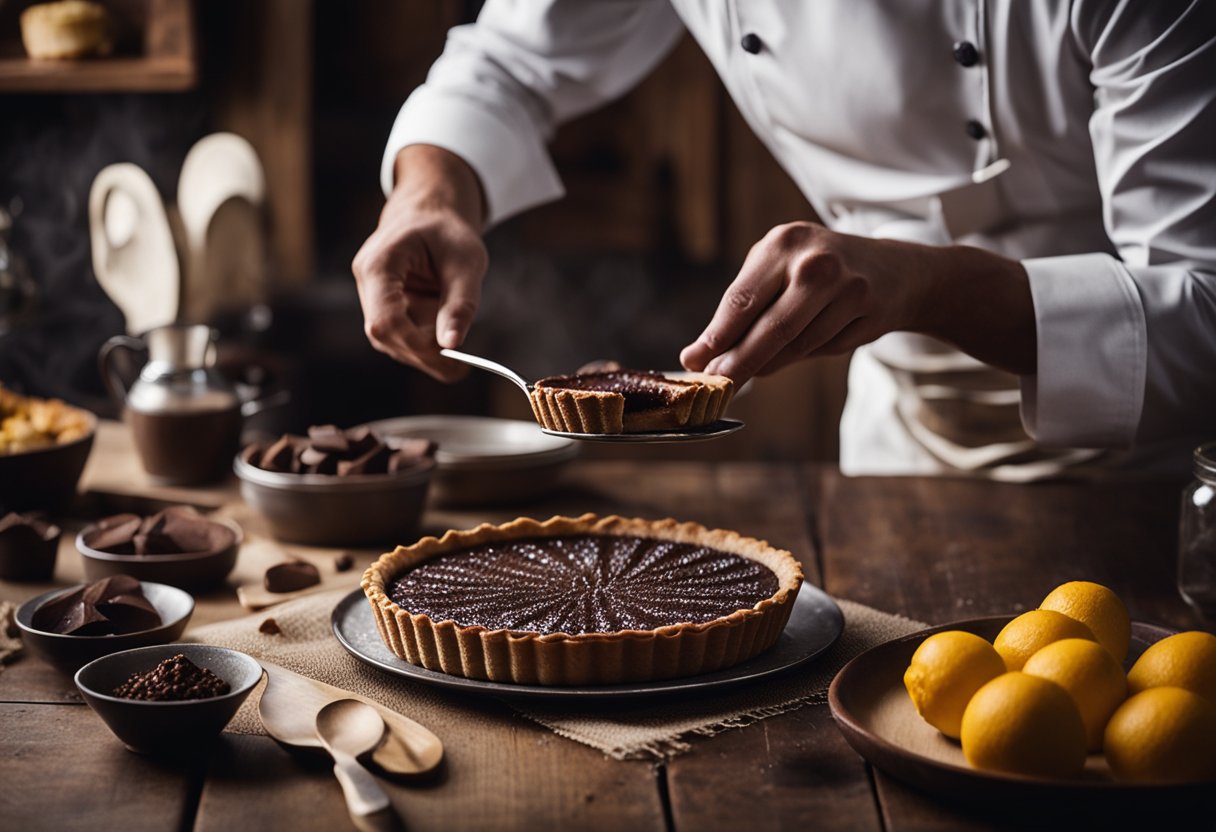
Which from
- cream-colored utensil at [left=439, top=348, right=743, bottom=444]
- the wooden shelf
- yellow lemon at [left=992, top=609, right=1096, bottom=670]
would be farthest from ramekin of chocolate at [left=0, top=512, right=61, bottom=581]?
the wooden shelf

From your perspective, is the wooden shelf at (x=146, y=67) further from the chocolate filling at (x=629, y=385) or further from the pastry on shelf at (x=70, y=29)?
the chocolate filling at (x=629, y=385)

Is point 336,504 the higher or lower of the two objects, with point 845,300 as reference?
lower

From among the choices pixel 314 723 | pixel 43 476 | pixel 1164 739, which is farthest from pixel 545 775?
pixel 43 476

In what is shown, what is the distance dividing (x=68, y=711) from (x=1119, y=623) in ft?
4.32

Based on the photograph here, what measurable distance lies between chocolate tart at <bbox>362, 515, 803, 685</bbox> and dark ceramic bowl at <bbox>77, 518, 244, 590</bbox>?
0.36 m

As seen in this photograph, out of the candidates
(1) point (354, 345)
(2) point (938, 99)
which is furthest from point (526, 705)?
(1) point (354, 345)

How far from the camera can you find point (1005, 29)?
2.19 m

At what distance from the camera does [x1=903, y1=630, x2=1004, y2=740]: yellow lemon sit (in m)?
1.40

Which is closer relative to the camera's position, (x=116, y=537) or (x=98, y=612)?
(x=98, y=612)

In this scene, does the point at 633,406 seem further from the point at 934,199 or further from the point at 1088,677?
the point at 934,199

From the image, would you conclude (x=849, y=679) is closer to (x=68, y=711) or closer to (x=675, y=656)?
(x=675, y=656)

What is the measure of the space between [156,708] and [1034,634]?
3.28 ft

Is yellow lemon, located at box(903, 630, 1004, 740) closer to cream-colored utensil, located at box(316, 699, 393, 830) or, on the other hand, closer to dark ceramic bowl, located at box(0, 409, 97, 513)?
cream-colored utensil, located at box(316, 699, 393, 830)

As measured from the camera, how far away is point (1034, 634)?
4.87 ft
